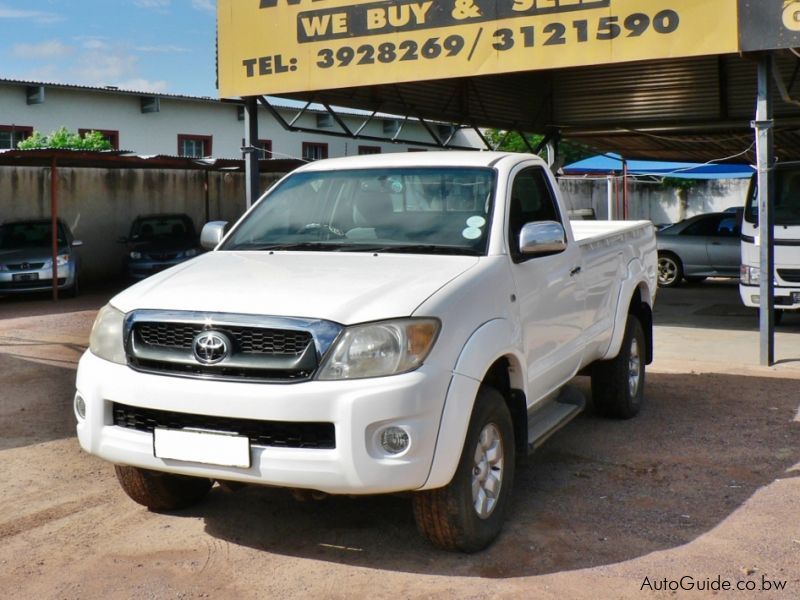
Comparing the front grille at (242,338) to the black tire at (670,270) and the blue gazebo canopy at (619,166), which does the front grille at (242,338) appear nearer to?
the black tire at (670,270)

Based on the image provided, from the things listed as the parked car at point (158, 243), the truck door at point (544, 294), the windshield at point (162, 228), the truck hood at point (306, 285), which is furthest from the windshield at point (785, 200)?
the windshield at point (162, 228)

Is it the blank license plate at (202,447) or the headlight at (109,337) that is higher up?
the headlight at (109,337)

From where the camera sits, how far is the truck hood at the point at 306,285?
4152mm

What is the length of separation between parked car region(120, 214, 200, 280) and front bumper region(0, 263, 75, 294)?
1972 mm

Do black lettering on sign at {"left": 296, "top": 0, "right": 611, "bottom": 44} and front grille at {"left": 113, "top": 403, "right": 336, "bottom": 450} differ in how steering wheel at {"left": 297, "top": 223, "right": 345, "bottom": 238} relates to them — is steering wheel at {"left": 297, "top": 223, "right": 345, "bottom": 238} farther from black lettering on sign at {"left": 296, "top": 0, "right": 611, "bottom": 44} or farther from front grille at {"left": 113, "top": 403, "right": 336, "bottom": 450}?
black lettering on sign at {"left": 296, "top": 0, "right": 611, "bottom": 44}

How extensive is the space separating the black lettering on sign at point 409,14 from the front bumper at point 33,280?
22.5 feet

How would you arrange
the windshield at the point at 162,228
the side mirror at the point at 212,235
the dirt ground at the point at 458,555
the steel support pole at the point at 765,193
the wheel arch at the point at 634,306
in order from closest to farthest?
the dirt ground at the point at 458,555, the side mirror at the point at 212,235, the wheel arch at the point at 634,306, the steel support pole at the point at 765,193, the windshield at the point at 162,228

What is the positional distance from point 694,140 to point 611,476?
16069 millimetres

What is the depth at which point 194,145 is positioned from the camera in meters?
26.2

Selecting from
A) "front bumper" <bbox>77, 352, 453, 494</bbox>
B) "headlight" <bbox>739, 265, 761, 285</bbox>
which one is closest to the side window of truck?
"front bumper" <bbox>77, 352, 453, 494</bbox>

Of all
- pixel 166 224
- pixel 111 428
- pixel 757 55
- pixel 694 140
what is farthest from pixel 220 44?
pixel 694 140

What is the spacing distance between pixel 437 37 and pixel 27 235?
376 inches

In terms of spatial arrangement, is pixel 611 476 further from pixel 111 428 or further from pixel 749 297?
pixel 749 297

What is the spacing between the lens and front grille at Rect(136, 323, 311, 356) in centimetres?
410
